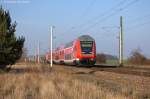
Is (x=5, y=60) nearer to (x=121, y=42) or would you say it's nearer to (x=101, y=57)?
(x=121, y=42)

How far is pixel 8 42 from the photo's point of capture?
2931cm

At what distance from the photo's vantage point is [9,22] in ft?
102

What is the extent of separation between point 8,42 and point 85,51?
20074mm

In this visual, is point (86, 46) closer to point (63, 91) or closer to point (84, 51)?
point (84, 51)

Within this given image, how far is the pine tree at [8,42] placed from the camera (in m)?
28.9

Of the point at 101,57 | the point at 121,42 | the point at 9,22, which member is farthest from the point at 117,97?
the point at 101,57

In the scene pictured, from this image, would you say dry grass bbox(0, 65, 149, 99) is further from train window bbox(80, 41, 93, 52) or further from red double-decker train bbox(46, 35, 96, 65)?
train window bbox(80, 41, 93, 52)

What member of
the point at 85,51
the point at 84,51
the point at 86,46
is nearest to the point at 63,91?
the point at 84,51

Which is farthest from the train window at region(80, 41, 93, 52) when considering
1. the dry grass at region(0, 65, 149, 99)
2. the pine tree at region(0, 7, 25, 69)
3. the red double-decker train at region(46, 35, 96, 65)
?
the dry grass at region(0, 65, 149, 99)

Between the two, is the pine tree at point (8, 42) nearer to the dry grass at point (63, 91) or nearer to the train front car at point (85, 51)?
the dry grass at point (63, 91)

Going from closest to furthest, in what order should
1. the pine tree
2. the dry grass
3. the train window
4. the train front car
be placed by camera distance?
the dry grass < the pine tree < the train front car < the train window

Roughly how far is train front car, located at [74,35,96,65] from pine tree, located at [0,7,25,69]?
58.7ft

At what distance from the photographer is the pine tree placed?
2888 centimetres

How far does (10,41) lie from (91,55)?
20.3 m
